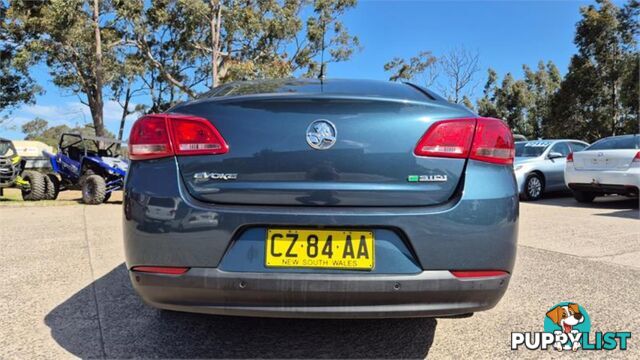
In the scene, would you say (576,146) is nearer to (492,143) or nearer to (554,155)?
(554,155)

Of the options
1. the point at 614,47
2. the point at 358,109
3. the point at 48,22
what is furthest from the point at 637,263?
the point at 614,47

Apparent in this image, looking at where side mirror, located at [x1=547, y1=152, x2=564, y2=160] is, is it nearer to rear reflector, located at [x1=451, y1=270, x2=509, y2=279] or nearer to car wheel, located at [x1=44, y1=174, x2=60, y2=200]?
rear reflector, located at [x1=451, y1=270, x2=509, y2=279]

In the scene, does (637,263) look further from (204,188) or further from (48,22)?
(48,22)

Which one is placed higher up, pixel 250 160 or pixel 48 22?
pixel 48 22

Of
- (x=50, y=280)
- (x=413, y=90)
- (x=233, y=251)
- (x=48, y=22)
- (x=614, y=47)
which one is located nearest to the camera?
(x=233, y=251)

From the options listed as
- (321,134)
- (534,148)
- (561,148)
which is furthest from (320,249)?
(561,148)

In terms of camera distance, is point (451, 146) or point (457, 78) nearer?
point (451, 146)

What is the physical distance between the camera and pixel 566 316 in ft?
8.77

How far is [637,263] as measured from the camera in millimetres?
3852

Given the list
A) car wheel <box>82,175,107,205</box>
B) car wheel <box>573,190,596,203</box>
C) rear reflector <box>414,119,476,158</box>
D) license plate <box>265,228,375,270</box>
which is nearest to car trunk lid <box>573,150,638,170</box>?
car wheel <box>573,190,596,203</box>

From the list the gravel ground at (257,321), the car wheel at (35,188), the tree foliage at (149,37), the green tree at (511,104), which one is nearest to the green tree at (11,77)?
the tree foliage at (149,37)

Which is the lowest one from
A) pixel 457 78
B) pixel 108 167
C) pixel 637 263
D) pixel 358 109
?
pixel 637 263

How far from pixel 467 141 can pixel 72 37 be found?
62.0 ft

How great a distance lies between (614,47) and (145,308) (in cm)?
2498
